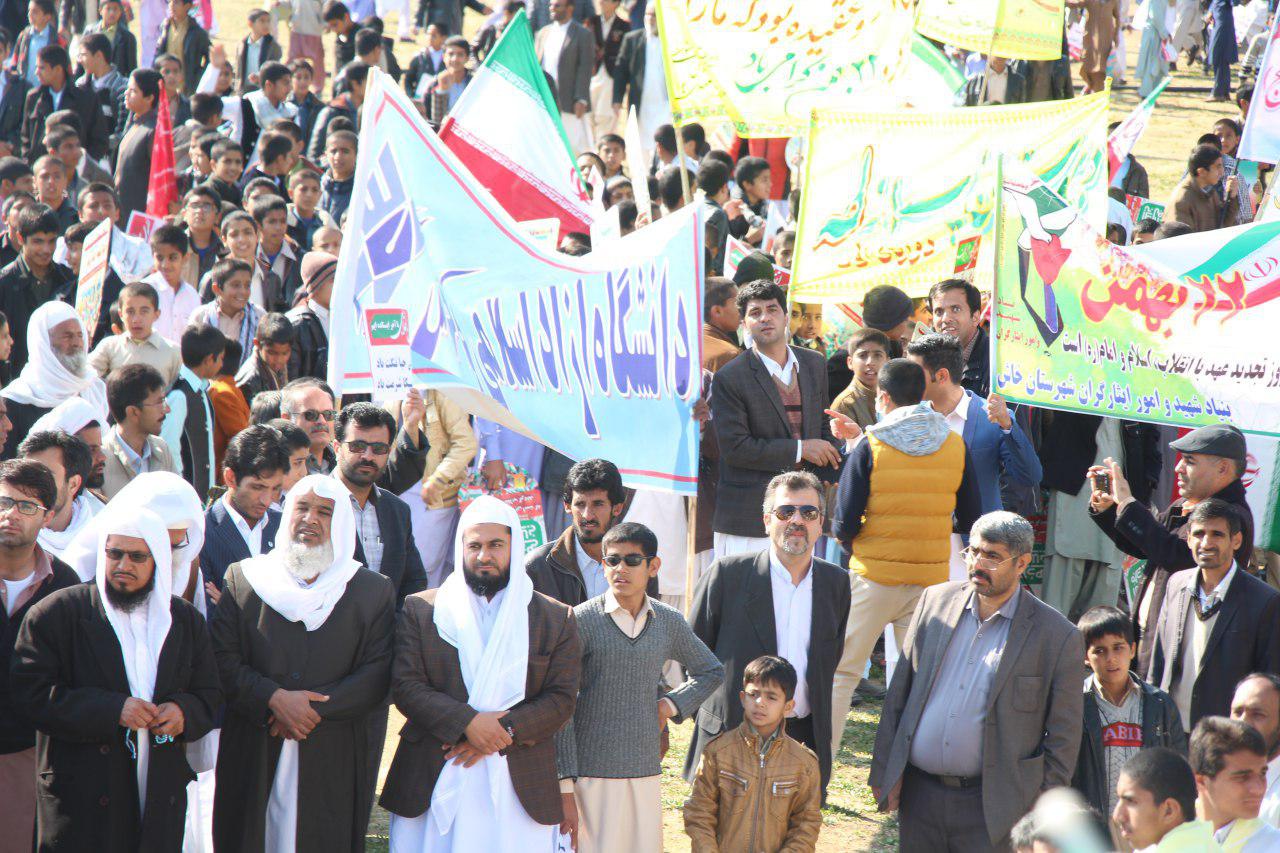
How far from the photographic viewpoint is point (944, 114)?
9.33m

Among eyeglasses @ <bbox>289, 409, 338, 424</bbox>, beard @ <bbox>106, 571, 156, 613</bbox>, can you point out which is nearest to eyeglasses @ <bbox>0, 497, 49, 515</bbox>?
beard @ <bbox>106, 571, 156, 613</bbox>

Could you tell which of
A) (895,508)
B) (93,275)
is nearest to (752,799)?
(895,508)

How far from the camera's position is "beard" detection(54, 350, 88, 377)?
Answer: 294 inches

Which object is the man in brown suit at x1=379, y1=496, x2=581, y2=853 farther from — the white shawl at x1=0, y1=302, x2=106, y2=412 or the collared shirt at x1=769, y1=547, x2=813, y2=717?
the white shawl at x1=0, y1=302, x2=106, y2=412

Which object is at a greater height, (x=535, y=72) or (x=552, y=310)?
(x=535, y=72)

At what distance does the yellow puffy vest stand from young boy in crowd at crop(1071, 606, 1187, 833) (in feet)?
3.26

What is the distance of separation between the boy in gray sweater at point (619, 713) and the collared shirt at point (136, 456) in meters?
2.15

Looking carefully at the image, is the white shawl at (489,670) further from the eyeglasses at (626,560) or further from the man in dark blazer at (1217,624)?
the man in dark blazer at (1217,624)

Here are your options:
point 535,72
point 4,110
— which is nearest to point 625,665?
point 535,72

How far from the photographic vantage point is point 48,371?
24.3ft

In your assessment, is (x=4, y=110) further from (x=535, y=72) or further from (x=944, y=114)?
(x=944, y=114)

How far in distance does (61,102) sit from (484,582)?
9.86 meters

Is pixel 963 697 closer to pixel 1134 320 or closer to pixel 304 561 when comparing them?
pixel 1134 320

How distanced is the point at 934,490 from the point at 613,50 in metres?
11.6
